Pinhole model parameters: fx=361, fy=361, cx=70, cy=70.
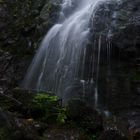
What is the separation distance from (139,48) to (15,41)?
19.9 feet

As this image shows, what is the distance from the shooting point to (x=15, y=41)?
52.0 ft

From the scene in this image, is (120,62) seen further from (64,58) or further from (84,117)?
(84,117)

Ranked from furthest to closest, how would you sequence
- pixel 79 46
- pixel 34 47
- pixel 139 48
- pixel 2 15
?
pixel 2 15 < pixel 34 47 < pixel 79 46 < pixel 139 48

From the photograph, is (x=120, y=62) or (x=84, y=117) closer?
(x=84, y=117)

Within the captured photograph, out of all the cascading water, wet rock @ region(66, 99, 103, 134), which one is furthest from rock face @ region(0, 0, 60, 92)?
wet rock @ region(66, 99, 103, 134)

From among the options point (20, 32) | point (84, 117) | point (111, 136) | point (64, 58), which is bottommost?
point (111, 136)

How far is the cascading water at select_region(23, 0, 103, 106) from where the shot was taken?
12216 mm

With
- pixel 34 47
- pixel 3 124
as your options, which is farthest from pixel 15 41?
pixel 3 124

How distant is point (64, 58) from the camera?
43.0ft

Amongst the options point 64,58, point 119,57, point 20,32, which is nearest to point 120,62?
point 119,57

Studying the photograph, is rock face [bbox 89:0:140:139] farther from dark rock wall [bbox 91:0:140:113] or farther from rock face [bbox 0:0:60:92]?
rock face [bbox 0:0:60:92]

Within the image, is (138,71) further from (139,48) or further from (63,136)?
(63,136)

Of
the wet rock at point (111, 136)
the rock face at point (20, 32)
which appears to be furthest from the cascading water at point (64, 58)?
the wet rock at point (111, 136)

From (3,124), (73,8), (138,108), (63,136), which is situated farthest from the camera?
(73,8)
